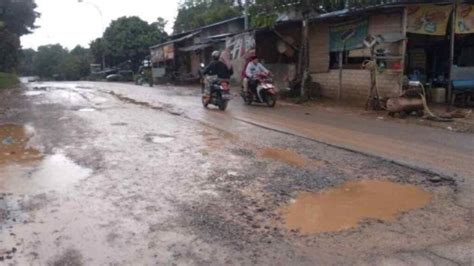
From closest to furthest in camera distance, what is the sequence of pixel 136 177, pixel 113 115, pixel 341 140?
pixel 136 177 < pixel 341 140 < pixel 113 115

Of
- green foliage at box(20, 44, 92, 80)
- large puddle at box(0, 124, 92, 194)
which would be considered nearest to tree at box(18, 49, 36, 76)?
green foliage at box(20, 44, 92, 80)

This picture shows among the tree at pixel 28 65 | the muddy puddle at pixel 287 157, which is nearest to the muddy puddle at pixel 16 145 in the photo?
the muddy puddle at pixel 287 157

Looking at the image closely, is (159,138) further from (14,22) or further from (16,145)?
(14,22)

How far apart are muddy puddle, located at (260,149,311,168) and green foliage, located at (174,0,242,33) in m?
36.3

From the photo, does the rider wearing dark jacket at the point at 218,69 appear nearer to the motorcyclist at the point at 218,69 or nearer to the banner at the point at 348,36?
the motorcyclist at the point at 218,69

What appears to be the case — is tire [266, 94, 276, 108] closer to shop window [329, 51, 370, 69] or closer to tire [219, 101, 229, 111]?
tire [219, 101, 229, 111]

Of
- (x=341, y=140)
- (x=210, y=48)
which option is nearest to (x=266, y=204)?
(x=341, y=140)

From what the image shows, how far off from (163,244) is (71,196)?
2035 mm

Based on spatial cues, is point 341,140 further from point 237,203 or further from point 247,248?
point 247,248

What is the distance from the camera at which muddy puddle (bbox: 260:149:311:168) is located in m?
7.39

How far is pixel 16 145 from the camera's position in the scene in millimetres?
9453

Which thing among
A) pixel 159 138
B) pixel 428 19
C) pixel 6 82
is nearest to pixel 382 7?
pixel 428 19

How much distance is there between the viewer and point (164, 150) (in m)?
8.52

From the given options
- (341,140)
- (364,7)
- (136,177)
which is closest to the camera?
(136,177)
